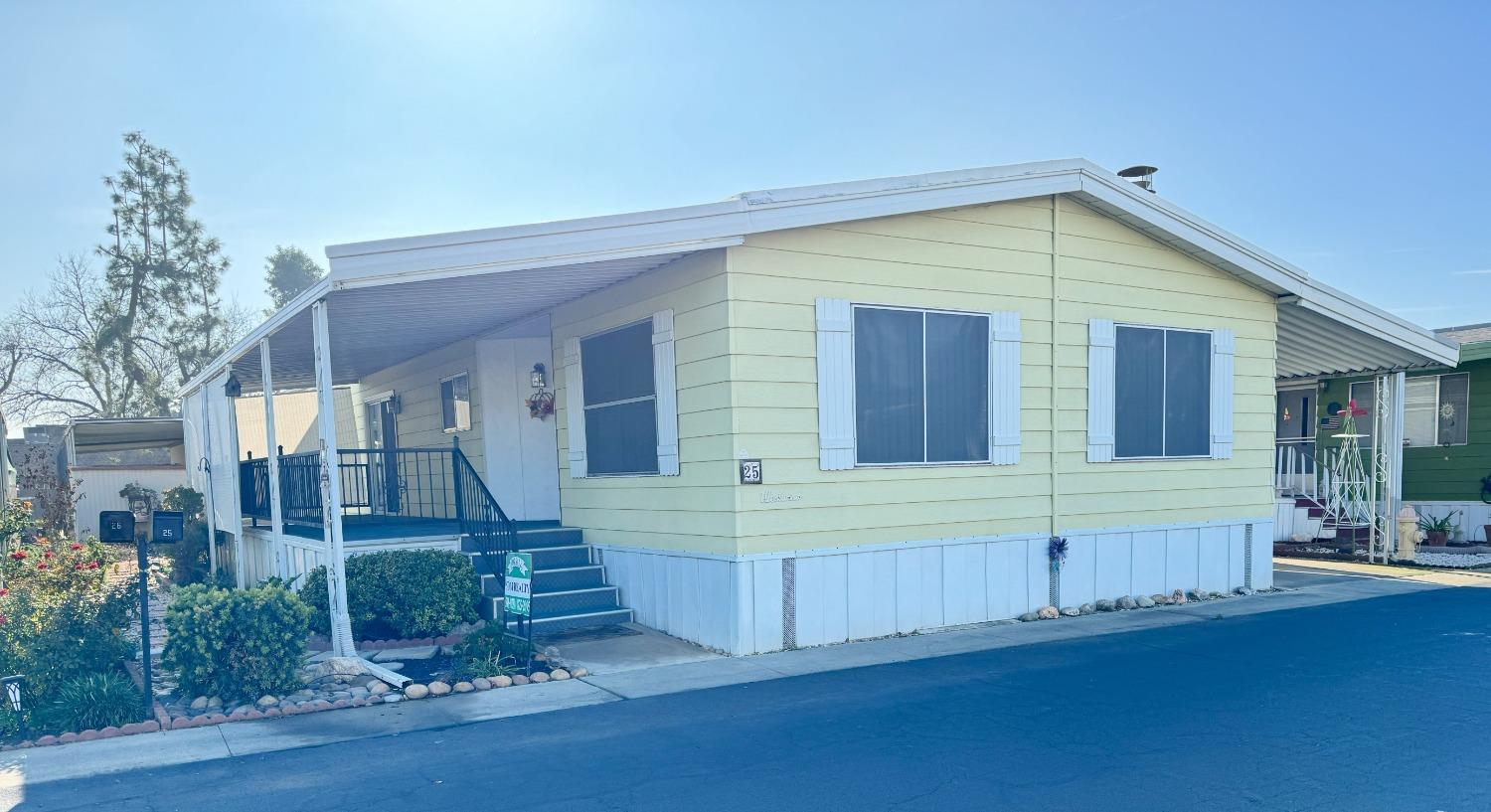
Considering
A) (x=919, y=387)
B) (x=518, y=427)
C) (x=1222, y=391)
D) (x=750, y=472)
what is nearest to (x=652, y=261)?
(x=750, y=472)

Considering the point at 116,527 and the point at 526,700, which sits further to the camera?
the point at 116,527

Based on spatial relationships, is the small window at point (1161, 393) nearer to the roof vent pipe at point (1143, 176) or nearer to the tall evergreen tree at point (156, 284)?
the roof vent pipe at point (1143, 176)

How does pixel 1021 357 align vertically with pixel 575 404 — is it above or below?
above

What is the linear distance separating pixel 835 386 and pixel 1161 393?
416 cm

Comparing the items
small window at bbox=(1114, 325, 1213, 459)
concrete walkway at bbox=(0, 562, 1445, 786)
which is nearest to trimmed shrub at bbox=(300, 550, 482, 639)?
concrete walkway at bbox=(0, 562, 1445, 786)

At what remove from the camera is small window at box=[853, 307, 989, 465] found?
8.40m

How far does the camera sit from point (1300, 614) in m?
9.26

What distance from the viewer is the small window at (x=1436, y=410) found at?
15117 millimetres

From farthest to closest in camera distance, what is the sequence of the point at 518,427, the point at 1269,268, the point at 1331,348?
the point at 1331,348 < the point at 518,427 < the point at 1269,268

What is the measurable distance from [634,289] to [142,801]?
215 inches

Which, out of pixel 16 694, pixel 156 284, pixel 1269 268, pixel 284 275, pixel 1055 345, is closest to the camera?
pixel 16 694

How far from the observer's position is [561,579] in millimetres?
9117

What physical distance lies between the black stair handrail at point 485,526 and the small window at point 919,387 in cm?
330

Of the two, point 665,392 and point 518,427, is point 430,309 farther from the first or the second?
point 518,427
